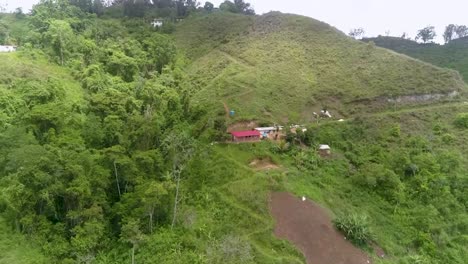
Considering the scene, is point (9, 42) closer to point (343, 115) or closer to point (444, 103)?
point (343, 115)

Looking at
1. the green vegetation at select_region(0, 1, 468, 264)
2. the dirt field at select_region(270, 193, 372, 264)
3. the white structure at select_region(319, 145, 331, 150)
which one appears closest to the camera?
the green vegetation at select_region(0, 1, 468, 264)

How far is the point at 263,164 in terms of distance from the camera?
131 feet

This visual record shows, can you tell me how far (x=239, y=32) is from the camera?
252 feet

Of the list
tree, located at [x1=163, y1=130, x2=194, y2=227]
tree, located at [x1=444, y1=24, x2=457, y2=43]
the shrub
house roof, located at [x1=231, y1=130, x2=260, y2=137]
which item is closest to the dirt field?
the shrub

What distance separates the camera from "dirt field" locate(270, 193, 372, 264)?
30750 millimetres

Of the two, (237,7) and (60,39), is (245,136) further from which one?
(237,7)

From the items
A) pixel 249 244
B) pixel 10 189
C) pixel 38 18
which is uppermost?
pixel 38 18

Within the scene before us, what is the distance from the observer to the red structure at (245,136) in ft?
139

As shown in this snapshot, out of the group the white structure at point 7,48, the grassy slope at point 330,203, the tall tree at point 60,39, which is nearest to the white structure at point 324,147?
the grassy slope at point 330,203

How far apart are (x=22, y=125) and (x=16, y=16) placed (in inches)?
1973

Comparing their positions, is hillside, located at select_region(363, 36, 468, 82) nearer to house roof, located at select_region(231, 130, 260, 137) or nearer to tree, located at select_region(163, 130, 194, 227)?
house roof, located at select_region(231, 130, 260, 137)

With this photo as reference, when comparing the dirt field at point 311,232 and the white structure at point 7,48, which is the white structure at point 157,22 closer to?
the white structure at point 7,48

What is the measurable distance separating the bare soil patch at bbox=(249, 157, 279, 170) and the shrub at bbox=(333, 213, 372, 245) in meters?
8.74

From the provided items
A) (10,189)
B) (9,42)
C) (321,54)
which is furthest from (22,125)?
(321,54)
